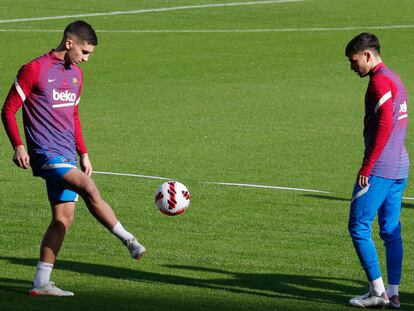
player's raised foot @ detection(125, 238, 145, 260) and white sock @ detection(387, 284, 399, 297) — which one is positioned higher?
player's raised foot @ detection(125, 238, 145, 260)

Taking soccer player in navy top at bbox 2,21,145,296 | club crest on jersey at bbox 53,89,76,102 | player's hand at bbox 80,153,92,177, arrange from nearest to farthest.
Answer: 1. soccer player in navy top at bbox 2,21,145,296
2. club crest on jersey at bbox 53,89,76,102
3. player's hand at bbox 80,153,92,177

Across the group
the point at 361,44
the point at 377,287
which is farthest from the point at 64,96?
the point at 377,287

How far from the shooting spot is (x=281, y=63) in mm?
36031

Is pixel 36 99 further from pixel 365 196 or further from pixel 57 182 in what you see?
pixel 365 196

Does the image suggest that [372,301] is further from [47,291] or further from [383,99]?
[47,291]

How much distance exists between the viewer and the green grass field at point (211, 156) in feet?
38.1

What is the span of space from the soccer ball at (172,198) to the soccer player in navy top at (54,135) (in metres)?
1.34

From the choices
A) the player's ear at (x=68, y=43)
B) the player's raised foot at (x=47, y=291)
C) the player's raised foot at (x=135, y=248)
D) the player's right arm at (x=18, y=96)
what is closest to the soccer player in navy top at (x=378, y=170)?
the player's raised foot at (x=135, y=248)

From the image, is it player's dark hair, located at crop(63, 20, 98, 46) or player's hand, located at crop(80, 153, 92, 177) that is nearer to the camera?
player's dark hair, located at crop(63, 20, 98, 46)

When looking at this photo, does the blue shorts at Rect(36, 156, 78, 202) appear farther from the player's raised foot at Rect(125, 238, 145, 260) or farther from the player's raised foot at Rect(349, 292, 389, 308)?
the player's raised foot at Rect(349, 292, 389, 308)

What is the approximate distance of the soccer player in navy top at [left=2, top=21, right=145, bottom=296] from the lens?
35.2ft

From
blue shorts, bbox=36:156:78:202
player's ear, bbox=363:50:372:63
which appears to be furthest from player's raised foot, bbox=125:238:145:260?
player's ear, bbox=363:50:372:63

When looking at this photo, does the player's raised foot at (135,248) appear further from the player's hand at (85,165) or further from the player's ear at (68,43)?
the player's ear at (68,43)

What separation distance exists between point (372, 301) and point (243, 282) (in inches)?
59.9
